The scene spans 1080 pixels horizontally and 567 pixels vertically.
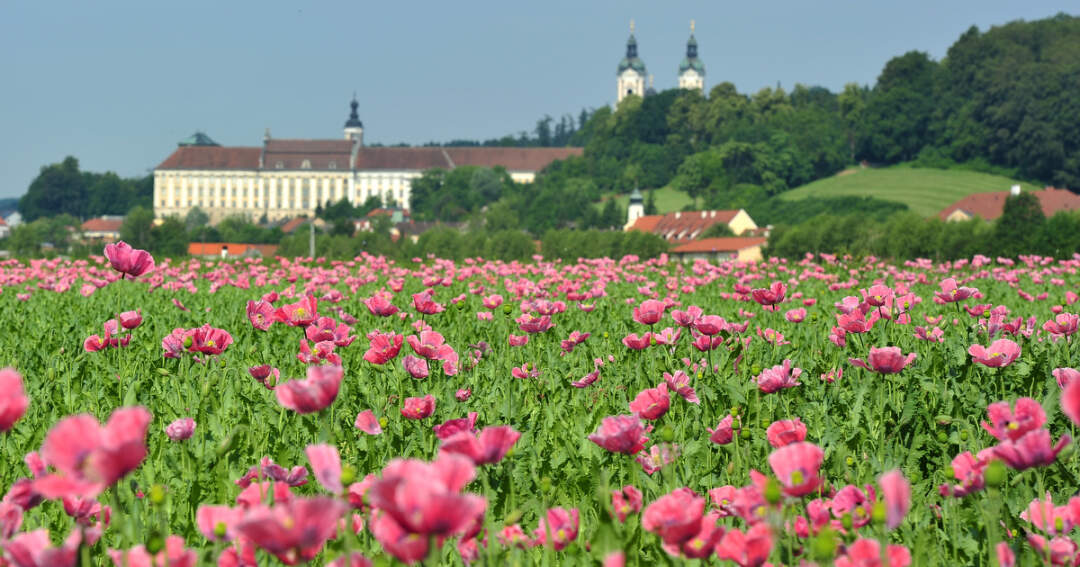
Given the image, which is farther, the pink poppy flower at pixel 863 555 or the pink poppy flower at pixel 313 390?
the pink poppy flower at pixel 313 390

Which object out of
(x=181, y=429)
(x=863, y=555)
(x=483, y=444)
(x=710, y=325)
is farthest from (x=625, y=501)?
(x=710, y=325)

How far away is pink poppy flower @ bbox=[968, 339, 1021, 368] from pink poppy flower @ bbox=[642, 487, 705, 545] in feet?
7.39

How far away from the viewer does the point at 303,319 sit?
4.02 m

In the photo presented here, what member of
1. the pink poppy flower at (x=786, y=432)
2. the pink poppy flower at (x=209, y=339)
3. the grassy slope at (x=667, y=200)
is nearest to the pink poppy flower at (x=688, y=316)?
the pink poppy flower at (x=209, y=339)

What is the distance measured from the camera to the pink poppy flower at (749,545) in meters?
1.81

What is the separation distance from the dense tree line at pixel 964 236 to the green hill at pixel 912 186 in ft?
187

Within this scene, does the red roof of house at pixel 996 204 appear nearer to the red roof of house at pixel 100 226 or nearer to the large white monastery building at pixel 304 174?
the large white monastery building at pixel 304 174

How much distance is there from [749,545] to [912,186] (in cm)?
11939

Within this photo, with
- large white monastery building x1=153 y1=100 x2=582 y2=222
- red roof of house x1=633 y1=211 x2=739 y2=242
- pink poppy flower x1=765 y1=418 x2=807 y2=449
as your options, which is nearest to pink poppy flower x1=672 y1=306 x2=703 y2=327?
pink poppy flower x1=765 y1=418 x2=807 y2=449

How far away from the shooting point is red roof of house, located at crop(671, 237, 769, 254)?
7688cm

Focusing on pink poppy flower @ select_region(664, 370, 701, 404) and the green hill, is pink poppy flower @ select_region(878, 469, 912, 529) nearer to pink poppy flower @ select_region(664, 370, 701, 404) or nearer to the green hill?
pink poppy flower @ select_region(664, 370, 701, 404)

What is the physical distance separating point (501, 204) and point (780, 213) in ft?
141

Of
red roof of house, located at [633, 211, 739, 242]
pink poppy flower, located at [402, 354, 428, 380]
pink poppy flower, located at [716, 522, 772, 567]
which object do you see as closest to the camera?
pink poppy flower, located at [716, 522, 772, 567]

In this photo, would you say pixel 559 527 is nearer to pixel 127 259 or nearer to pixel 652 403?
pixel 652 403
